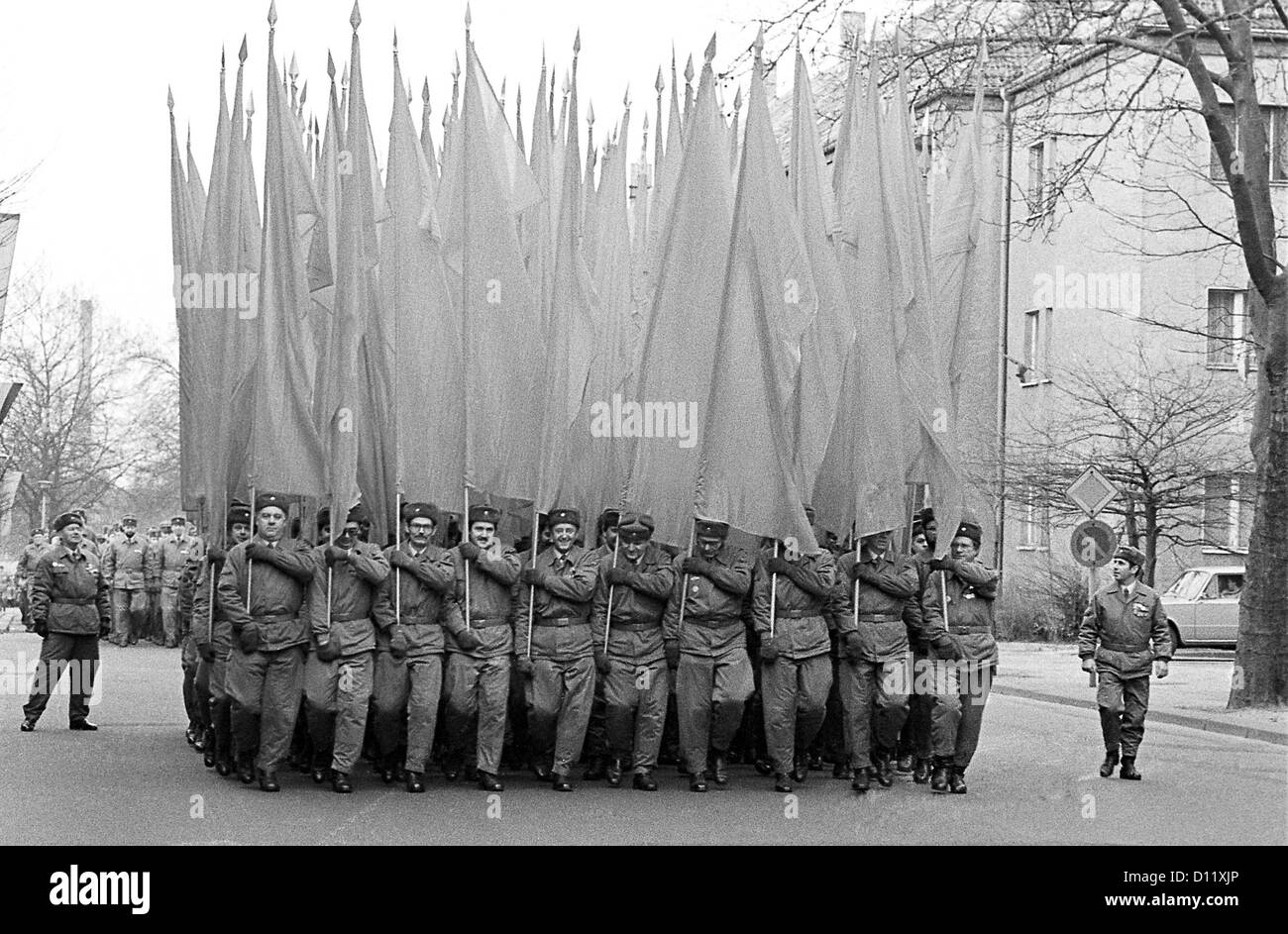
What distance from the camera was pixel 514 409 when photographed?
43.4ft

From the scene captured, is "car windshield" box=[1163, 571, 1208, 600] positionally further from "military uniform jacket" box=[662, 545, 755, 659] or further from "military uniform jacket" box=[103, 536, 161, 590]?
"military uniform jacket" box=[662, 545, 755, 659]

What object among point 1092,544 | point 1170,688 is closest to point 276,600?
point 1092,544

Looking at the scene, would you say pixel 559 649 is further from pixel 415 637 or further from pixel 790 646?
pixel 790 646

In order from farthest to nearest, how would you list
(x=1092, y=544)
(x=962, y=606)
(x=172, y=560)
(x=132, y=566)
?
(x=132, y=566), (x=172, y=560), (x=1092, y=544), (x=962, y=606)

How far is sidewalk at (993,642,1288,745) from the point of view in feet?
60.4

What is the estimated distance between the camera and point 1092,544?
2116cm

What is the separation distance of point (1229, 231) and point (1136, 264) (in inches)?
76.8

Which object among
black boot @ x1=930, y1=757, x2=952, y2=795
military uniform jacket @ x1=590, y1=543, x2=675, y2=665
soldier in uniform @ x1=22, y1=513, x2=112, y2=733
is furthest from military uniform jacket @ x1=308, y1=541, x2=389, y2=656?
soldier in uniform @ x1=22, y1=513, x2=112, y2=733

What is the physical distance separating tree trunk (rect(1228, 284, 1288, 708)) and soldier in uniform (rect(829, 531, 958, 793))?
771 cm

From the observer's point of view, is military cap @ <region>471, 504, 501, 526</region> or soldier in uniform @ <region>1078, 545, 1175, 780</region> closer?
military cap @ <region>471, 504, 501, 526</region>

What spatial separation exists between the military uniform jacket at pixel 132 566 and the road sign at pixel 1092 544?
1443cm

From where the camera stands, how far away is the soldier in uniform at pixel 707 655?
41.4 ft

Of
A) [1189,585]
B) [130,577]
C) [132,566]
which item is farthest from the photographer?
[1189,585]

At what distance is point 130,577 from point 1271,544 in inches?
686
